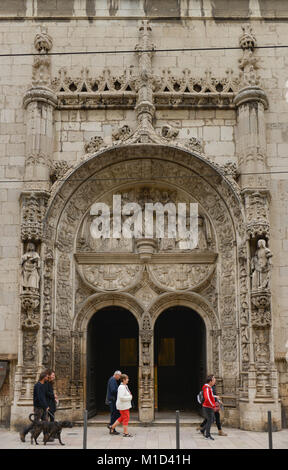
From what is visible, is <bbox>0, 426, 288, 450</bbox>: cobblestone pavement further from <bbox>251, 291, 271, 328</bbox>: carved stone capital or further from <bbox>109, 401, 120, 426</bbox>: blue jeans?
<bbox>251, 291, 271, 328</bbox>: carved stone capital

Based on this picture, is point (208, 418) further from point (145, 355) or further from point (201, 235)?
point (201, 235)

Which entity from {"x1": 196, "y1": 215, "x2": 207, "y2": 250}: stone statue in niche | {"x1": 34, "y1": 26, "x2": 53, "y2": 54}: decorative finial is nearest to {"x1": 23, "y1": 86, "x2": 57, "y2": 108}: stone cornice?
{"x1": 34, "y1": 26, "x2": 53, "y2": 54}: decorative finial

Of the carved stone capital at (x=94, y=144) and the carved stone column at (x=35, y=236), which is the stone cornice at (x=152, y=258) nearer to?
the carved stone column at (x=35, y=236)

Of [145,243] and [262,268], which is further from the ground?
[145,243]

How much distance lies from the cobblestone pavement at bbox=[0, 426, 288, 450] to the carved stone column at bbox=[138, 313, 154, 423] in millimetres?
634

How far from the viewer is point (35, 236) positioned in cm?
1545

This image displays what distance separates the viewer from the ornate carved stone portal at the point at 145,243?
50.1 ft

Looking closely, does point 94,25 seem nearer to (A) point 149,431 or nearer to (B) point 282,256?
(B) point 282,256

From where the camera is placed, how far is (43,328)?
15.3 m

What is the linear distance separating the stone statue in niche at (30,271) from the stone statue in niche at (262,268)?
5.78 m

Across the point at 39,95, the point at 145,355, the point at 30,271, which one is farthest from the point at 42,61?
the point at 145,355

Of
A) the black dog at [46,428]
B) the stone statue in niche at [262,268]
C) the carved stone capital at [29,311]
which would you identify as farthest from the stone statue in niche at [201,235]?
the black dog at [46,428]

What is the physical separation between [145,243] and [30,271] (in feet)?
11.1

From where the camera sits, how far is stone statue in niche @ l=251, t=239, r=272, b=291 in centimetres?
1506
